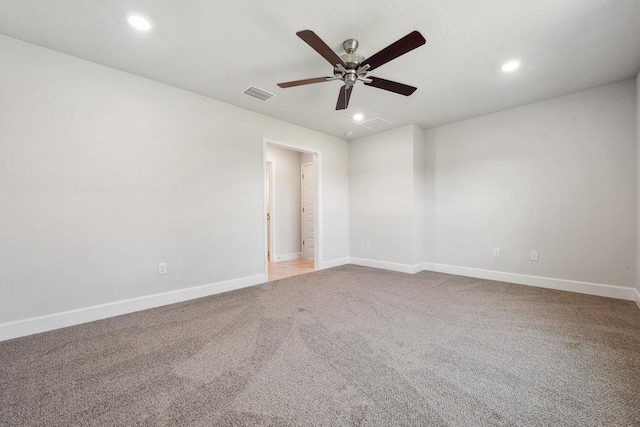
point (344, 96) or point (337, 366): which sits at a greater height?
point (344, 96)

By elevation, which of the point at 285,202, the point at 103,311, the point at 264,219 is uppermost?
the point at 285,202

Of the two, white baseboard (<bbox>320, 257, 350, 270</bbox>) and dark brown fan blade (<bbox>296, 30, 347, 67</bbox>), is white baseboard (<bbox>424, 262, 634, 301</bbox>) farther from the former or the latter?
dark brown fan blade (<bbox>296, 30, 347, 67</bbox>)

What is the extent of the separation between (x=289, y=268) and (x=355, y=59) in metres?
3.78

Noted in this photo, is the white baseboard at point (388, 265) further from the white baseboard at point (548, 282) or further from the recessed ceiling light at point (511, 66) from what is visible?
the recessed ceiling light at point (511, 66)

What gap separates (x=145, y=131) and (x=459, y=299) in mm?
4097

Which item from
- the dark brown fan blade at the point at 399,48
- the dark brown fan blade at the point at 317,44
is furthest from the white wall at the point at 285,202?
the dark brown fan blade at the point at 399,48

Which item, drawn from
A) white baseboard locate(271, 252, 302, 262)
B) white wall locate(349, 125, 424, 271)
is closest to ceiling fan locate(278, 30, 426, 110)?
white wall locate(349, 125, 424, 271)

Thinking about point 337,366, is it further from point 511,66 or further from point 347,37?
point 511,66

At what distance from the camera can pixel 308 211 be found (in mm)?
6113

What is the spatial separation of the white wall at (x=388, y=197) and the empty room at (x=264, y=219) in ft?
0.27

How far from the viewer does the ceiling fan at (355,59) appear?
72.8 inches

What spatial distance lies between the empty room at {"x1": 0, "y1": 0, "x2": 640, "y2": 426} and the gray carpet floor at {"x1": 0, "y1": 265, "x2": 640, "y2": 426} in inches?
0.7

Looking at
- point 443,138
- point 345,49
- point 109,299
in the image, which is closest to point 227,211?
point 109,299

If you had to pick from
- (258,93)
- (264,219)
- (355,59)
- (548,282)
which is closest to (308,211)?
(264,219)
